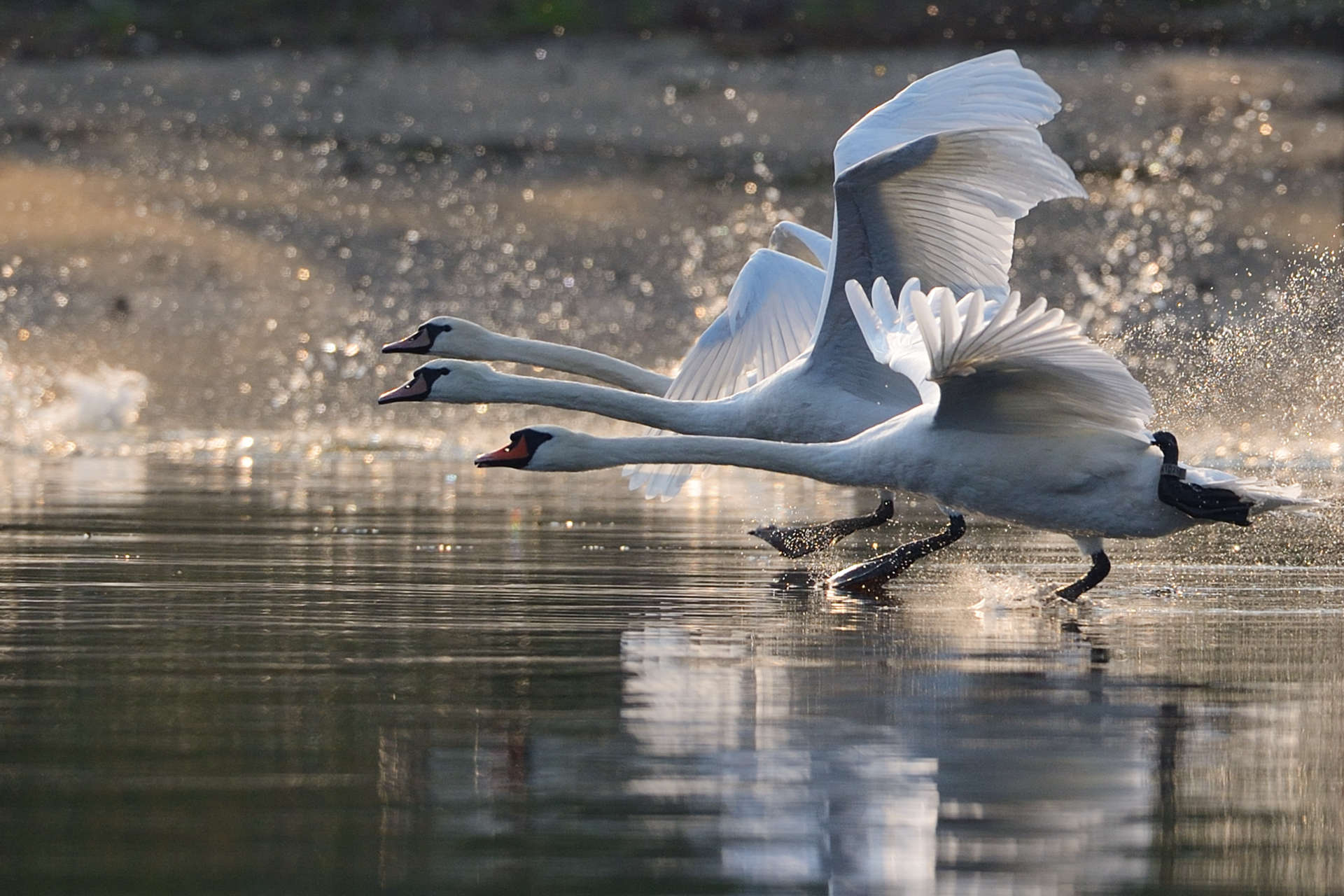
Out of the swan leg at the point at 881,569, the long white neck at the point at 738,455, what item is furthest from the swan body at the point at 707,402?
the long white neck at the point at 738,455

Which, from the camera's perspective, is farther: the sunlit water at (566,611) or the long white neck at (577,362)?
the long white neck at (577,362)

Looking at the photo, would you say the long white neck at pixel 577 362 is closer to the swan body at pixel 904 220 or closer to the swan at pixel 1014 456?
the swan body at pixel 904 220

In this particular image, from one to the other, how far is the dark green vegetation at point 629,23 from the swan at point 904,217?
2331 centimetres

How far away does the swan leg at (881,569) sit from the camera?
9359 mm

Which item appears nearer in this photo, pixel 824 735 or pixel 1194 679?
pixel 824 735

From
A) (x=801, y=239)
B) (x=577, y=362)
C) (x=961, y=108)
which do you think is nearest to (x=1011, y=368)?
(x=961, y=108)

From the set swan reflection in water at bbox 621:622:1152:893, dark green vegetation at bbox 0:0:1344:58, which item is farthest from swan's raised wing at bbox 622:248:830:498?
dark green vegetation at bbox 0:0:1344:58

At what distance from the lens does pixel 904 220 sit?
10.2 m

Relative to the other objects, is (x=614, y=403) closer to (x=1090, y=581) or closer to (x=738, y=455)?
(x=738, y=455)

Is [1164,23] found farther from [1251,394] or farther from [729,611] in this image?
[729,611]

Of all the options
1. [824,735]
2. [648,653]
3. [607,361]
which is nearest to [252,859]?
[824,735]

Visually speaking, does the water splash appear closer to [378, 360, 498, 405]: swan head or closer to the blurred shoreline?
the blurred shoreline

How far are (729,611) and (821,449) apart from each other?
1.96 ft

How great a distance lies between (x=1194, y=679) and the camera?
6.48 metres
